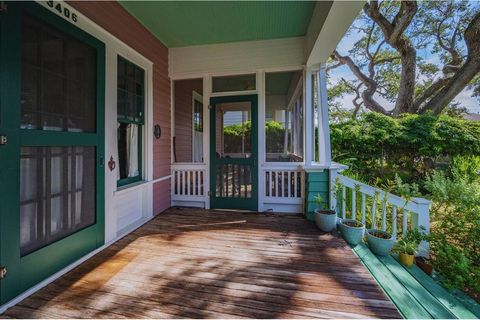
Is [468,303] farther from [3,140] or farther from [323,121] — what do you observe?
[3,140]

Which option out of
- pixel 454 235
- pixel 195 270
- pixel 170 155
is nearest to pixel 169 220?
pixel 170 155

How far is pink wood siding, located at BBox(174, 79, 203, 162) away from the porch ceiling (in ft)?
3.69

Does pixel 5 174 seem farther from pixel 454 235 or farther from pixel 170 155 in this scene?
pixel 454 235

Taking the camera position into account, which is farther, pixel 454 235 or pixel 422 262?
pixel 454 235

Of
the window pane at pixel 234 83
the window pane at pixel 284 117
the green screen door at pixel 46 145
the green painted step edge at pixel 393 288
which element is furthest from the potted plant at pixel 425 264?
the green screen door at pixel 46 145

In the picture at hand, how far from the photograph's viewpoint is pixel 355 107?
14969 millimetres

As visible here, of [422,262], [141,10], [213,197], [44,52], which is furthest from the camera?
[213,197]

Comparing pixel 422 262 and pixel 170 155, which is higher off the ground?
pixel 170 155

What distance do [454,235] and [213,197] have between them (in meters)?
3.54

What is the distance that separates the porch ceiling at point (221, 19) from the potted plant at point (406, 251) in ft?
9.02

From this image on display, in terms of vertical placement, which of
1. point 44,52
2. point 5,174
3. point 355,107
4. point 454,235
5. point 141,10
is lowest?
point 454,235

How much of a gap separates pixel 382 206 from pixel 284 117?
3871 millimetres

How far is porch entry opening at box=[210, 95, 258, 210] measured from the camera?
408 centimetres

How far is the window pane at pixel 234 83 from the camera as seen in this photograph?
4148 mm
